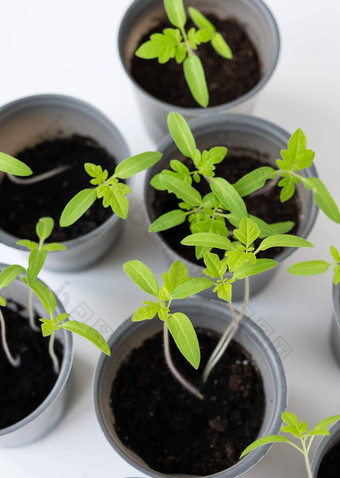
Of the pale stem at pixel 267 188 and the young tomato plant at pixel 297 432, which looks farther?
the pale stem at pixel 267 188

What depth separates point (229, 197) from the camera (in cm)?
87

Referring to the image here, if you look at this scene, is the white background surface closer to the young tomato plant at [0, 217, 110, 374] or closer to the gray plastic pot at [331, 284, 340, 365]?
the gray plastic pot at [331, 284, 340, 365]

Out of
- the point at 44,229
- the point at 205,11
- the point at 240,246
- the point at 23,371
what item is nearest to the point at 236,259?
the point at 240,246

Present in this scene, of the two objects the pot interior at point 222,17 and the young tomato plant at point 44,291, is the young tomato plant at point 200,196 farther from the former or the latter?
the pot interior at point 222,17

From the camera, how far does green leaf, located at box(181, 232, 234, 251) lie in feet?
2.64

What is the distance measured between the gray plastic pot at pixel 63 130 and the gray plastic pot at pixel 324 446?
0.48 metres

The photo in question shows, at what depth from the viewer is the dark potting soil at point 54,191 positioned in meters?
1.25

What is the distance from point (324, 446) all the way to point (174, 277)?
0.36m

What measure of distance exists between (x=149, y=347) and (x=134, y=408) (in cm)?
10

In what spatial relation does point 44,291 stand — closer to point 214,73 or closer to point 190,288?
point 190,288

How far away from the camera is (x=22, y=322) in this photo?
120cm

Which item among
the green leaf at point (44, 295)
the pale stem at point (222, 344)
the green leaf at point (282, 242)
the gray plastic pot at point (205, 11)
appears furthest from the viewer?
the gray plastic pot at point (205, 11)

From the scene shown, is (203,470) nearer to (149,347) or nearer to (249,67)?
(149,347)

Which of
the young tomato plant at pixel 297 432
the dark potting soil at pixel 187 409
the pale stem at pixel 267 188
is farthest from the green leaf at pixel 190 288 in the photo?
the pale stem at pixel 267 188
